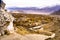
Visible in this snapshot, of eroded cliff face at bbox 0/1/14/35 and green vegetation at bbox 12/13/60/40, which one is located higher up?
eroded cliff face at bbox 0/1/14/35

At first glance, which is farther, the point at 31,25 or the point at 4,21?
the point at 31,25

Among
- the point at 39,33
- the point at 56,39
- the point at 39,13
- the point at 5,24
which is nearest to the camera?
the point at 56,39

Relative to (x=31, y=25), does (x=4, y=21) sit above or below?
above

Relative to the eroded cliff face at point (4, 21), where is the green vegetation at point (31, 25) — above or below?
below

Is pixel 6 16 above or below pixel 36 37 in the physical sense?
above

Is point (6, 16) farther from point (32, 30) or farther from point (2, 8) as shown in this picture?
point (32, 30)

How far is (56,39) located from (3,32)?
1.85 m

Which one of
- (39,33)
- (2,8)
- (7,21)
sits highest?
(2,8)

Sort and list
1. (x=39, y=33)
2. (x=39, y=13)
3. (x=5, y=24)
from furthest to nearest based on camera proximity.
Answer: (x=39, y=13) < (x=39, y=33) < (x=5, y=24)

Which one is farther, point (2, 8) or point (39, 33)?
point (39, 33)

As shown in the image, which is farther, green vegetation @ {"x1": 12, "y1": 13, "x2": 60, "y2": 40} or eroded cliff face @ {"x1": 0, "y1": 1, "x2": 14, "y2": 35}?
green vegetation @ {"x1": 12, "y1": 13, "x2": 60, "y2": 40}

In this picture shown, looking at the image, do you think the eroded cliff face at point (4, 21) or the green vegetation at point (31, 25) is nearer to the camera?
the eroded cliff face at point (4, 21)

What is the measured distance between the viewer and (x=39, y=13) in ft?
56.4

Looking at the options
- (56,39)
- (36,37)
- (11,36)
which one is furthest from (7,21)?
(56,39)
